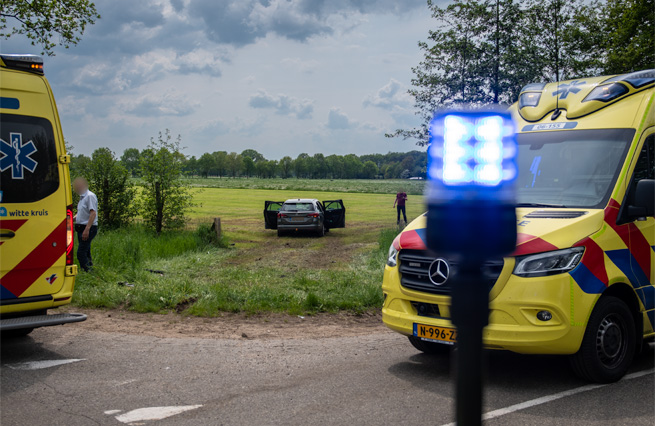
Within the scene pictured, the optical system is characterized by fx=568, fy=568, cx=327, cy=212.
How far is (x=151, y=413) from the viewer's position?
14.8 ft

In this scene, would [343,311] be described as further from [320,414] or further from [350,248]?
[350,248]

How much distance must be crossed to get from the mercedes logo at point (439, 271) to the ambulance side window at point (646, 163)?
2.06 m


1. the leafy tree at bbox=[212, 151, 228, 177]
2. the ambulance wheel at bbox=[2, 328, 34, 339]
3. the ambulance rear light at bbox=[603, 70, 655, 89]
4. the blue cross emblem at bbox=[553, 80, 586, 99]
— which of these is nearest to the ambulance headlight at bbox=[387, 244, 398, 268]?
the blue cross emblem at bbox=[553, 80, 586, 99]

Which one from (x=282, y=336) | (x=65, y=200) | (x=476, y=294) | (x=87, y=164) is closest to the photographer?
(x=476, y=294)

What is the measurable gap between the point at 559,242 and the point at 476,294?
3980mm

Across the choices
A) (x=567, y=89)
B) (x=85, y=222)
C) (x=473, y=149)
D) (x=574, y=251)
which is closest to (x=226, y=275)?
(x=85, y=222)

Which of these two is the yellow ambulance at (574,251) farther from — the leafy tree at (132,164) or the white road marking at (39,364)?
the leafy tree at (132,164)

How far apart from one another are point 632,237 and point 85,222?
9.71m

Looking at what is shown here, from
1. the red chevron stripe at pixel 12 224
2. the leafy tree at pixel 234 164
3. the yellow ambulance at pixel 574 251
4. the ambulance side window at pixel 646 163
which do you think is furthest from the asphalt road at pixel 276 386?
the leafy tree at pixel 234 164

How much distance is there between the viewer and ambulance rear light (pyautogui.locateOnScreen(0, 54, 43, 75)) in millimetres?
6020

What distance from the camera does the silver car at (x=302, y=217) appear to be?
2208cm

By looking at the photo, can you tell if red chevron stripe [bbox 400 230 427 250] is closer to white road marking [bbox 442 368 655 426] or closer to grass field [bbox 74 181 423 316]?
grass field [bbox 74 181 423 316]

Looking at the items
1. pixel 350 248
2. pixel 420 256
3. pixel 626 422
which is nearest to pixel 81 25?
pixel 350 248

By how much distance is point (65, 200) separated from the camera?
6449mm
